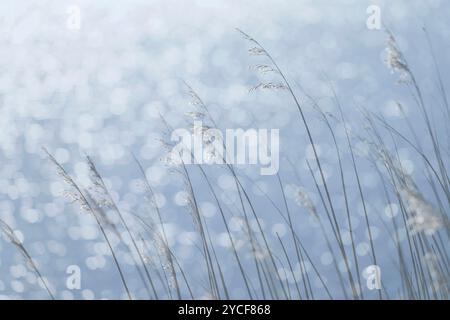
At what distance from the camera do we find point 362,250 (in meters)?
1.80

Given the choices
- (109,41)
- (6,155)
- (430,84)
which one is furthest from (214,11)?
(430,84)

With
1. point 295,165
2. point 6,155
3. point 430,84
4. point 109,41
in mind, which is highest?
point 109,41

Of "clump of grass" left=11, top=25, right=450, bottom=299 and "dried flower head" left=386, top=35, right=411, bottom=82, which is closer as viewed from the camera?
"clump of grass" left=11, top=25, right=450, bottom=299

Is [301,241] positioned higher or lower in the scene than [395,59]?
lower

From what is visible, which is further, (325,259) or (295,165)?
(295,165)

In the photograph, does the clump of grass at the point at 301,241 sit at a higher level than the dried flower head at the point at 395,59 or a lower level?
lower

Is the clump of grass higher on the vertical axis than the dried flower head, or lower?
lower

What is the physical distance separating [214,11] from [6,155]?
281 centimetres

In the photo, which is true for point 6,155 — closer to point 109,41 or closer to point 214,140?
point 109,41

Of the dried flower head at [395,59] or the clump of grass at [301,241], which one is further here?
the dried flower head at [395,59]
